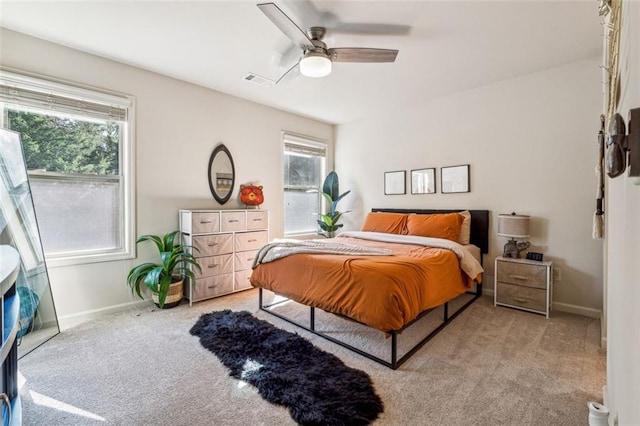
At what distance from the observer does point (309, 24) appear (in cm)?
223

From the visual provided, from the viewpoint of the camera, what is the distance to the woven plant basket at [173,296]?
3.10 m

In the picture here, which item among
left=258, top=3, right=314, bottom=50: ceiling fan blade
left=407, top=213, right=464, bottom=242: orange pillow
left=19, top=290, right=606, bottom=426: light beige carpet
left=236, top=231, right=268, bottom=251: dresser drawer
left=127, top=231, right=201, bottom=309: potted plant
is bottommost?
left=19, top=290, right=606, bottom=426: light beige carpet

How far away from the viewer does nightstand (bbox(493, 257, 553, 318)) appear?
9.40ft

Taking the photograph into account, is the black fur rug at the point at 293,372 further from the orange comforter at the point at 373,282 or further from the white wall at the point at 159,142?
the white wall at the point at 159,142

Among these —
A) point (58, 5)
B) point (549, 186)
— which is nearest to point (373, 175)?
point (549, 186)

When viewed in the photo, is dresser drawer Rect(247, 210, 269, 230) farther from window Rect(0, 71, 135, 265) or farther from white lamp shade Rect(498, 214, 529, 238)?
white lamp shade Rect(498, 214, 529, 238)

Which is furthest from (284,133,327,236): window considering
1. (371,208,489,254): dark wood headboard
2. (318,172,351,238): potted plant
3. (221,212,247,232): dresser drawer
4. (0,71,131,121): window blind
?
(371,208,489,254): dark wood headboard

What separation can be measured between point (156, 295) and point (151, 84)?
2.40 m

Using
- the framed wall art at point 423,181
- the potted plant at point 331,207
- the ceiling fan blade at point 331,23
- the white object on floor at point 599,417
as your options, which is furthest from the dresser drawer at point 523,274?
the ceiling fan blade at point 331,23

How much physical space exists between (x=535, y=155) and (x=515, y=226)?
880 mm

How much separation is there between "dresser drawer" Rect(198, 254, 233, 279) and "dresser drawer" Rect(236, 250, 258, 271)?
10cm

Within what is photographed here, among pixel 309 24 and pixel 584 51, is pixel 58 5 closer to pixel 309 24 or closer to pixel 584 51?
pixel 309 24

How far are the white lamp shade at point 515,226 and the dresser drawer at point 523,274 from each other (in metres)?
0.32

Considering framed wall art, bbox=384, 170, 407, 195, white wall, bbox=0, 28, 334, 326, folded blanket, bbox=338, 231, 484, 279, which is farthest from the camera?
framed wall art, bbox=384, 170, 407, 195
